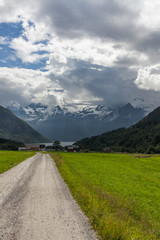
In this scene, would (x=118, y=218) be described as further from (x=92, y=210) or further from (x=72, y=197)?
(x=72, y=197)

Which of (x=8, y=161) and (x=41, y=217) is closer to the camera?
(x=41, y=217)

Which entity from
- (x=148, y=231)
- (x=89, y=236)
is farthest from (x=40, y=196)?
(x=148, y=231)

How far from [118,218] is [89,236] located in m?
2.47

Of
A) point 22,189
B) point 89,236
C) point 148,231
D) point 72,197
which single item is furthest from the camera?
A: point 22,189

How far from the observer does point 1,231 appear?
34.5 feet

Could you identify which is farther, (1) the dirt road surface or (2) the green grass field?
(2) the green grass field

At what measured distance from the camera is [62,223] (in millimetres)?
11758

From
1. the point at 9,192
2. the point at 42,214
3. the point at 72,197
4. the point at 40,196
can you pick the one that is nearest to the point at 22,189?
the point at 9,192

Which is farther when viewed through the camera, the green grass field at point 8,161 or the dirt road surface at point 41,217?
the green grass field at point 8,161

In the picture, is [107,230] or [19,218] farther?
[19,218]

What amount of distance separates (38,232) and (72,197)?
7.64m

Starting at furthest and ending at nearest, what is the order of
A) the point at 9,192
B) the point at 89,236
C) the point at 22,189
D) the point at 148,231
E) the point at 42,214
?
the point at 22,189, the point at 9,192, the point at 42,214, the point at 148,231, the point at 89,236

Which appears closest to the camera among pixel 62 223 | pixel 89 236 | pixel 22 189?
pixel 89 236

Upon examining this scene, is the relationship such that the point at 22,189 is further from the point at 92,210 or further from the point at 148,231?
the point at 148,231
